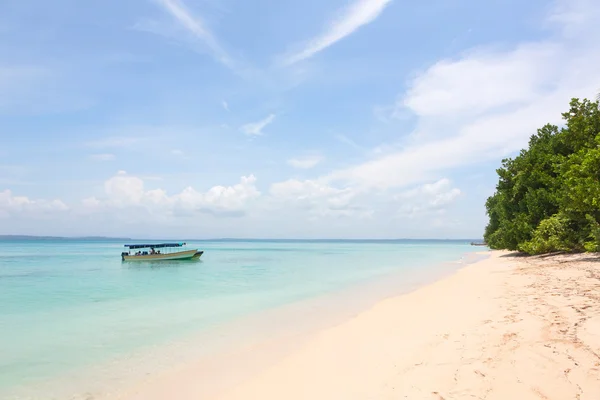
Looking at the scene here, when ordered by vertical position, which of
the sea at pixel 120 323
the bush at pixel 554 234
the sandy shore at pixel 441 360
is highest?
the bush at pixel 554 234

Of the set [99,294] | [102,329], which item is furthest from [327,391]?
[99,294]

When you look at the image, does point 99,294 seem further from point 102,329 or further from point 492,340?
point 492,340

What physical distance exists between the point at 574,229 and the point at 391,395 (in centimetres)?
2573

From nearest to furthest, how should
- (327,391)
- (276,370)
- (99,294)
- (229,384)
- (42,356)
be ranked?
(327,391) < (229,384) < (276,370) < (42,356) < (99,294)

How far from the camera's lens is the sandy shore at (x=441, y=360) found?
491cm

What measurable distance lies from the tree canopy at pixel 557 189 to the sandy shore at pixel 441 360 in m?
9.18

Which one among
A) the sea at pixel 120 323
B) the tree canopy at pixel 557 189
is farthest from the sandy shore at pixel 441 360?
the tree canopy at pixel 557 189

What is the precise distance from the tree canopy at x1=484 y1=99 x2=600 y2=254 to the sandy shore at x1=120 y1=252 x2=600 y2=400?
9.18 meters

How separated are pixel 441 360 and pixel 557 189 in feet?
83.5

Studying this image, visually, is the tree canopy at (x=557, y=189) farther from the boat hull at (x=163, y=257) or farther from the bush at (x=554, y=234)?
the boat hull at (x=163, y=257)

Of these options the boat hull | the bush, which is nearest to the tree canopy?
the bush

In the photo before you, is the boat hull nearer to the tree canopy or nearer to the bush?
the tree canopy

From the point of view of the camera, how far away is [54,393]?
6.70m

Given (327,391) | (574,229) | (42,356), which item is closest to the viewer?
(327,391)
